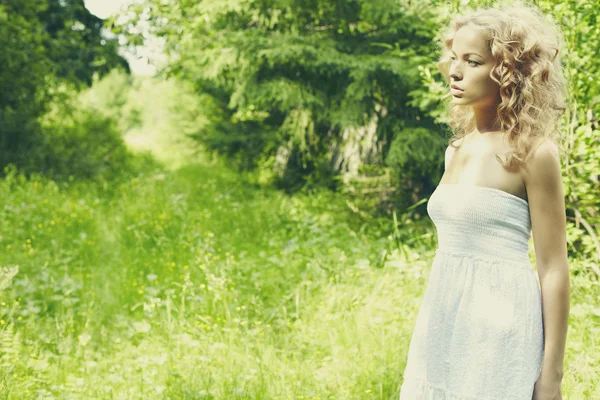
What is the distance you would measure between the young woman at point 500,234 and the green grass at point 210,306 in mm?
1694

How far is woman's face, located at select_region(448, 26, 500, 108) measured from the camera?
181cm

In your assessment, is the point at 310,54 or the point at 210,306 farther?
the point at 310,54

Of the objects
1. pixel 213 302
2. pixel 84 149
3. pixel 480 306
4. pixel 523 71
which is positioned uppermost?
pixel 84 149

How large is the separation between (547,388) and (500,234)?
426 millimetres

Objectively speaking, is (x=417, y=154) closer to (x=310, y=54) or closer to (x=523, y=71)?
(x=310, y=54)

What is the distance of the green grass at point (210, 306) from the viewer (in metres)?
3.65

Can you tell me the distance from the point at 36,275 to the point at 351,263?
2898mm

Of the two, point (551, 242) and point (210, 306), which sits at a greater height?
point (551, 242)

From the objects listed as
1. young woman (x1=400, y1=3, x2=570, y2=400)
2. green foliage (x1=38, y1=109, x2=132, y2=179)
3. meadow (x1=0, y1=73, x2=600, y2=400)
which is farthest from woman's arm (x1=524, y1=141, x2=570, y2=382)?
green foliage (x1=38, y1=109, x2=132, y2=179)

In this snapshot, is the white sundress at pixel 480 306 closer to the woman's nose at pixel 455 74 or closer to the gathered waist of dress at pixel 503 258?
the gathered waist of dress at pixel 503 258

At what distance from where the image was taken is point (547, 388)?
170 centimetres

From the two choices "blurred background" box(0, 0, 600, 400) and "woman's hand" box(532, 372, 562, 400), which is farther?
"blurred background" box(0, 0, 600, 400)

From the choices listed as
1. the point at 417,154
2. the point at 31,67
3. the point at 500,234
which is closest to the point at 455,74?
the point at 500,234

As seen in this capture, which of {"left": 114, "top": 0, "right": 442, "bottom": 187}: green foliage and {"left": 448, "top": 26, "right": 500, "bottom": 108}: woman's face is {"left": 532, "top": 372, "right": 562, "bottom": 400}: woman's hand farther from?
{"left": 114, "top": 0, "right": 442, "bottom": 187}: green foliage
